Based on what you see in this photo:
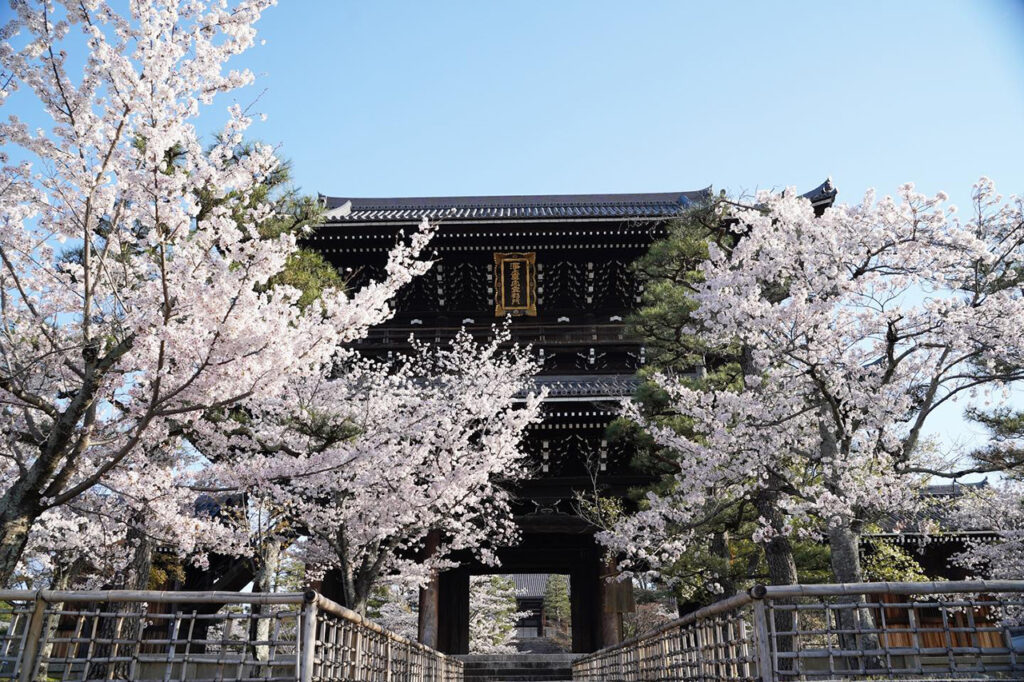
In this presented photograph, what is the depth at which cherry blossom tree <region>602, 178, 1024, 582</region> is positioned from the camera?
351 inches

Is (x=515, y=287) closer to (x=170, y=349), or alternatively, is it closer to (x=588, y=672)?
(x=588, y=672)

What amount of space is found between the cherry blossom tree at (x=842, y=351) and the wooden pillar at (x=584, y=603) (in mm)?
7545

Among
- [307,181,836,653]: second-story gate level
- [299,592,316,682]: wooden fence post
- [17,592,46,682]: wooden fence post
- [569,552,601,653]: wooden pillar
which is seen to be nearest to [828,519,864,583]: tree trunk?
[307,181,836,653]: second-story gate level

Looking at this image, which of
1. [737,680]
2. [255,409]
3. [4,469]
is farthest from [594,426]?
[4,469]

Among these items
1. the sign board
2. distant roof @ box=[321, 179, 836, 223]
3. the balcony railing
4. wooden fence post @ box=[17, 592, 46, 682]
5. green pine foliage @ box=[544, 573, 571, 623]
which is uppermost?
distant roof @ box=[321, 179, 836, 223]

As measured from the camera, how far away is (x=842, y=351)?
9305mm

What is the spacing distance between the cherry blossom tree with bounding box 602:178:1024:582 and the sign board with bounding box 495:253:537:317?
19.5ft

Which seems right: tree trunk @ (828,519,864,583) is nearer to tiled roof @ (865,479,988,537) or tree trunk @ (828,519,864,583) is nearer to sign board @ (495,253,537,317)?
tiled roof @ (865,479,988,537)

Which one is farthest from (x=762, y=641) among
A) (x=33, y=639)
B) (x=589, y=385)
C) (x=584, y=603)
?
(x=584, y=603)

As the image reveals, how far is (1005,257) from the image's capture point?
9.40 metres

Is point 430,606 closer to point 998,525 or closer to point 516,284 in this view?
point 516,284

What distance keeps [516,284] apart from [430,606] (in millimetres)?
7409

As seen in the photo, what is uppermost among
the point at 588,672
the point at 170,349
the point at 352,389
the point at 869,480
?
the point at 352,389

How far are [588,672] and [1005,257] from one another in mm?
9895
